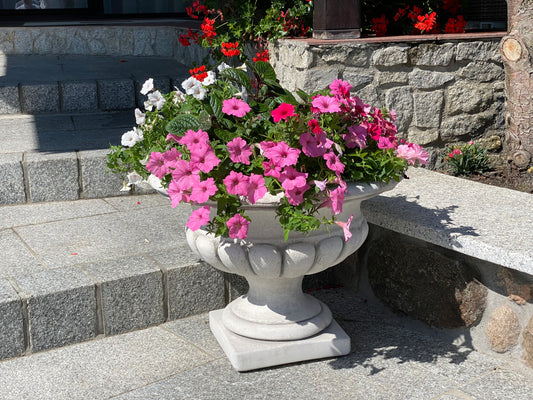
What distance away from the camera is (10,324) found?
232 centimetres

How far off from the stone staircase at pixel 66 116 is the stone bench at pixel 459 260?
138cm

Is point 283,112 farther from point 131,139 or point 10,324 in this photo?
point 10,324

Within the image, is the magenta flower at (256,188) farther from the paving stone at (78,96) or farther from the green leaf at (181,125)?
the paving stone at (78,96)

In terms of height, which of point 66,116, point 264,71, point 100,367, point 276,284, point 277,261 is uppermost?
point 264,71

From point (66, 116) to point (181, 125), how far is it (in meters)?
2.44

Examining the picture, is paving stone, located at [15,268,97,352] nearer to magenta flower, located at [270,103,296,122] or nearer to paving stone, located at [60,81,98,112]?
magenta flower, located at [270,103,296,122]

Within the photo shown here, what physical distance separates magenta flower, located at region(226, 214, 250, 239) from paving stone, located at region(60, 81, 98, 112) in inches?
107

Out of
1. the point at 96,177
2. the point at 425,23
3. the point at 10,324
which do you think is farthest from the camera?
A: the point at 425,23

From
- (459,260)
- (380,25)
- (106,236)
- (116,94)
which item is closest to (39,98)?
(116,94)

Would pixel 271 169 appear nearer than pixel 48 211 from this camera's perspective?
Yes

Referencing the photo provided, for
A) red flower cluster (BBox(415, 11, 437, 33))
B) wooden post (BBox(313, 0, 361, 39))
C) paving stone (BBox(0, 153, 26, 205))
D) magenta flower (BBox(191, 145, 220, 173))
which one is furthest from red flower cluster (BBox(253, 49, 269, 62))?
magenta flower (BBox(191, 145, 220, 173))

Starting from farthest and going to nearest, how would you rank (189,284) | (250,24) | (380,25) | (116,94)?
(116,94) → (250,24) → (380,25) → (189,284)

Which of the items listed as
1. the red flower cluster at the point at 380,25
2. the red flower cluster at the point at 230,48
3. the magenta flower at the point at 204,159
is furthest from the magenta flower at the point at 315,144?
the red flower cluster at the point at 230,48

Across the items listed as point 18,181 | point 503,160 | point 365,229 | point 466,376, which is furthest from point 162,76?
point 466,376
